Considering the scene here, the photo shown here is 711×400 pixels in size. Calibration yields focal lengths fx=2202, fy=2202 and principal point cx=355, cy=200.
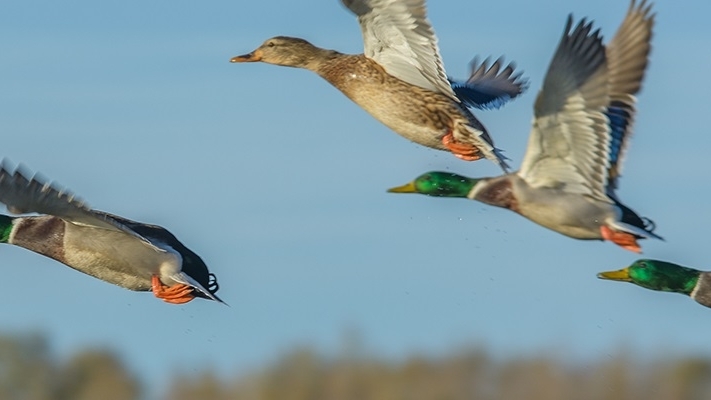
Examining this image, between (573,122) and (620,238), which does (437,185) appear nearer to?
(573,122)

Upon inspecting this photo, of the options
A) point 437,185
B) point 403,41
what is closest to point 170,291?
point 437,185

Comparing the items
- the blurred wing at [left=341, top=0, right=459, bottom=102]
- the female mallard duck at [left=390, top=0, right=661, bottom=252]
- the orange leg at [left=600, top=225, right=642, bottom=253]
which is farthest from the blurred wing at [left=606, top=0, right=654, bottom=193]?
the blurred wing at [left=341, top=0, right=459, bottom=102]

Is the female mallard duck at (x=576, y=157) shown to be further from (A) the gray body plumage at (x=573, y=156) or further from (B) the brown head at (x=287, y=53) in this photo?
(B) the brown head at (x=287, y=53)

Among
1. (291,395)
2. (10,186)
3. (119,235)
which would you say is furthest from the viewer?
(291,395)

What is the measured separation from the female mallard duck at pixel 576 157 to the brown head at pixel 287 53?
2.13m

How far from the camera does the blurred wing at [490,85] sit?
15.5 meters

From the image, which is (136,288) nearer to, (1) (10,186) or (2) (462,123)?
(1) (10,186)

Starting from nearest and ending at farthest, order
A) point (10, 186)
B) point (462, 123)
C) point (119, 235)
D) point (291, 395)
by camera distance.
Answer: point (10, 186), point (119, 235), point (462, 123), point (291, 395)

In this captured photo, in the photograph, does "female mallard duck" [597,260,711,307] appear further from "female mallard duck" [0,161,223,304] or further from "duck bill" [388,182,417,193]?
"female mallard duck" [0,161,223,304]

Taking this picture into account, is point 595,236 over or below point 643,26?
below

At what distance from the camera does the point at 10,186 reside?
11883 mm

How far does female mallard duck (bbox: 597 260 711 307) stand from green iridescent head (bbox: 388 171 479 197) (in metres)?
1.01

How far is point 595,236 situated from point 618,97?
0.93 meters

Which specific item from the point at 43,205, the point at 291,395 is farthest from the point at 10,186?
the point at 291,395
